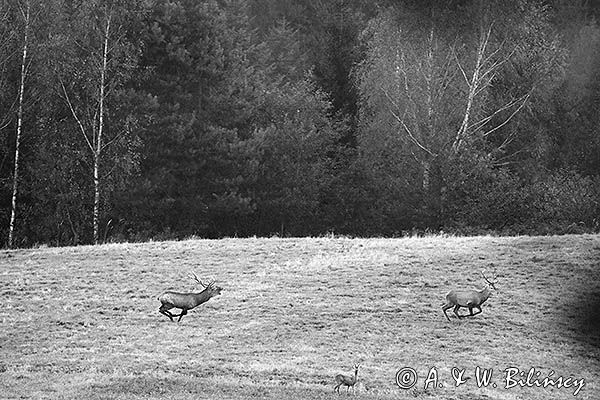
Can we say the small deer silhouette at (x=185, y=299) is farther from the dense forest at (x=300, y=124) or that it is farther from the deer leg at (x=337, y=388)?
the dense forest at (x=300, y=124)

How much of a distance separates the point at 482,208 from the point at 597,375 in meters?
21.5

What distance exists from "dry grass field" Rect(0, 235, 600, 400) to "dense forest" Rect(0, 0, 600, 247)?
9.94 metres

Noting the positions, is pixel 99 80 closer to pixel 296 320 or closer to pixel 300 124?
pixel 300 124

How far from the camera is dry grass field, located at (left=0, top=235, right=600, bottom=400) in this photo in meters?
18.2

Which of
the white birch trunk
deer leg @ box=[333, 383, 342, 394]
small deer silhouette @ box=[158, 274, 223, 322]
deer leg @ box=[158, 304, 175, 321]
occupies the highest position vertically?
the white birch trunk

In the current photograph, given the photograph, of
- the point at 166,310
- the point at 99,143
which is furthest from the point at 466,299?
the point at 99,143

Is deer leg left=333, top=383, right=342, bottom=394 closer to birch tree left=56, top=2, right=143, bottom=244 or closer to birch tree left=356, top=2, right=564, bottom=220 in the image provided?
birch tree left=56, top=2, right=143, bottom=244

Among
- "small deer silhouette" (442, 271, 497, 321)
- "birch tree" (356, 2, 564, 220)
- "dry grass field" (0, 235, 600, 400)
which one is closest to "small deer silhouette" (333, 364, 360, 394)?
"dry grass field" (0, 235, 600, 400)

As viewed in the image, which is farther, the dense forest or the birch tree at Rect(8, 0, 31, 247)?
the dense forest

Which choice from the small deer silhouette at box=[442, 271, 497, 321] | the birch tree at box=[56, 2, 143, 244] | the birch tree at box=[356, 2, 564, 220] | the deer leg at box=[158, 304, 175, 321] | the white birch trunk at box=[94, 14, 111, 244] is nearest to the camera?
the small deer silhouette at box=[442, 271, 497, 321]

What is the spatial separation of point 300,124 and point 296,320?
27418 mm

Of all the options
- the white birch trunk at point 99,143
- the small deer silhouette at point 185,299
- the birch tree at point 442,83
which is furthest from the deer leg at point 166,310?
the birch tree at point 442,83

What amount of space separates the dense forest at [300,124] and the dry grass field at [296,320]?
9944 mm

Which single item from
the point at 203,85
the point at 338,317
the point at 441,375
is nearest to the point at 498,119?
the point at 203,85
